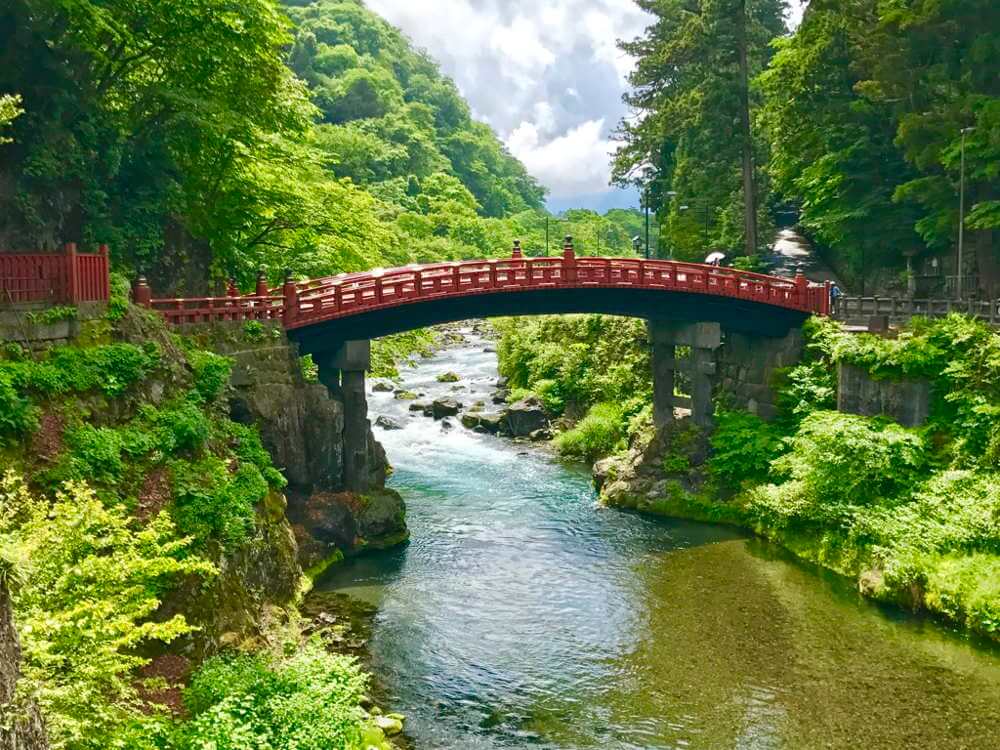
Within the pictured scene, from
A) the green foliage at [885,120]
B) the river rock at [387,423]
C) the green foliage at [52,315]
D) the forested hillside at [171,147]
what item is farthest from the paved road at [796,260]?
the green foliage at [52,315]

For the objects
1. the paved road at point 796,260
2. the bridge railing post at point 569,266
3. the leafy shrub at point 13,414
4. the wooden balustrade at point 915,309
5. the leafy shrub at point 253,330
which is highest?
the paved road at point 796,260

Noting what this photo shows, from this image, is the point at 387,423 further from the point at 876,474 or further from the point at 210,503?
the point at 210,503

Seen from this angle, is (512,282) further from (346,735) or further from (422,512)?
(346,735)

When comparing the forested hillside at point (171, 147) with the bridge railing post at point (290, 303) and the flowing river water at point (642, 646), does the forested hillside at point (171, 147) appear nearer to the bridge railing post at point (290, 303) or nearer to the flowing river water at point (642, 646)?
the bridge railing post at point (290, 303)

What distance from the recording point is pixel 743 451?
33.2 metres

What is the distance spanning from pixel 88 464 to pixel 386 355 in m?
23.6

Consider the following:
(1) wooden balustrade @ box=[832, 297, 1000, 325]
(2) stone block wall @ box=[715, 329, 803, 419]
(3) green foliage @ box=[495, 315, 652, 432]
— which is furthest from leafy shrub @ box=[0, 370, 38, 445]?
(3) green foliage @ box=[495, 315, 652, 432]

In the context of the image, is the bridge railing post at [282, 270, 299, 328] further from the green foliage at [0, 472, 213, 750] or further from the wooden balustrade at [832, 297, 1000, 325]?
the wooden balustrade at [832, 297, 1000, 325]

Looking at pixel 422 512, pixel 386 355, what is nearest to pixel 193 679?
pixel 422 512

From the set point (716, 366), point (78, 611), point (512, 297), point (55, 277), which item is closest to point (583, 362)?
point (716, 366)

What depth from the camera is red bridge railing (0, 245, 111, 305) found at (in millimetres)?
17953

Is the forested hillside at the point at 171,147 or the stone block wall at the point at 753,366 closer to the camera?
the forested hillside at the point at 171,147

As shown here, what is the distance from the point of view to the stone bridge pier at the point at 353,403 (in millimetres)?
30625

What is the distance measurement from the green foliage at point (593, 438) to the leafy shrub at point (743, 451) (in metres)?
7.61
